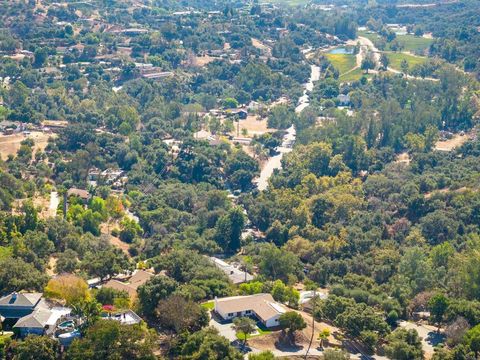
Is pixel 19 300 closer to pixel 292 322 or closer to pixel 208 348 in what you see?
pixel 208 348

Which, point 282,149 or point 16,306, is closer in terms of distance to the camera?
point 16,306

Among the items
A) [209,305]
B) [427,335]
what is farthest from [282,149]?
[209,305]

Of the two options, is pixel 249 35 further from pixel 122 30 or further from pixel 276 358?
pixel 276 358

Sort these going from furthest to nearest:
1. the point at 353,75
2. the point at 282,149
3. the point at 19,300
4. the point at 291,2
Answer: the point at 291,2 < the point at 353,75 < the point at 282,149 < the point at 19,300

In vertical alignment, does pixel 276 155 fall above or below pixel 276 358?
below

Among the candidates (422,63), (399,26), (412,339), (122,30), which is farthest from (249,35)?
(412,339)

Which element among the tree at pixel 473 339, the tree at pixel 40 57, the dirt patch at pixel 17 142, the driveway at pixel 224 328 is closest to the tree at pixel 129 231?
the dirt patch at pixel 17 142

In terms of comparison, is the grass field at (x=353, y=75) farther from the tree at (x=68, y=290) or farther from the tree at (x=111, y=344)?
the tree at (x=111, y=344)
